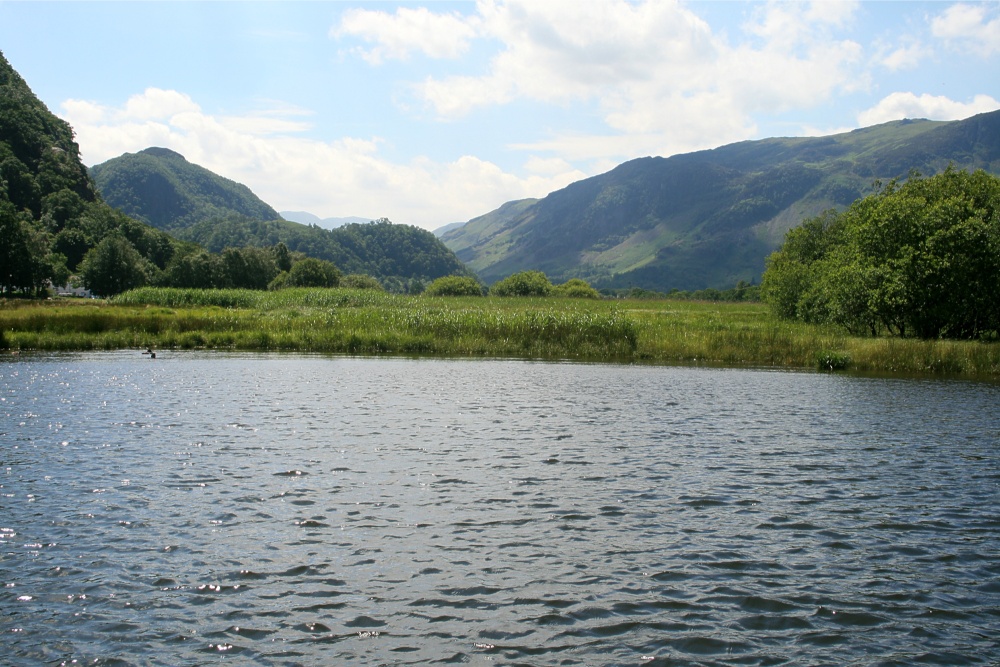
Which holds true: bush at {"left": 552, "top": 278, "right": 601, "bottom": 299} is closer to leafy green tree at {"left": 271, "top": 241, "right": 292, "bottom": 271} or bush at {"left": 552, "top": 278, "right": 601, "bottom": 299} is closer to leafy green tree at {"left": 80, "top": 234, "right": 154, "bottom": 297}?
leafy green tree at {"left": 271, "top": 241, "right": 292, "bottom": 271}

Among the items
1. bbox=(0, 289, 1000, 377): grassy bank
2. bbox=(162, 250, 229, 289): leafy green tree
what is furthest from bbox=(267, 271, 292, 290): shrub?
bbox=(0, 289, 1000, 377): grassy bank

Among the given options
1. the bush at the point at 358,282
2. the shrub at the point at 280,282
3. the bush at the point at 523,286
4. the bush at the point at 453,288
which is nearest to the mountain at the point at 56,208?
the shrub at the point at 280,282

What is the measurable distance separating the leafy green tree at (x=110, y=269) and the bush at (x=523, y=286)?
6696cm

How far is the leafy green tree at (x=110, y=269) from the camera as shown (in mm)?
127750

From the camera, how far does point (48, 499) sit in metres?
14.1

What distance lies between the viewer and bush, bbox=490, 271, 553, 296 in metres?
119

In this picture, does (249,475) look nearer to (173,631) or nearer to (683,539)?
(173,631)

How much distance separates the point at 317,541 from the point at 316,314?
51.7 meters

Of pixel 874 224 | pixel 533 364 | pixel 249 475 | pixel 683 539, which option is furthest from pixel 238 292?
pixel 683 539

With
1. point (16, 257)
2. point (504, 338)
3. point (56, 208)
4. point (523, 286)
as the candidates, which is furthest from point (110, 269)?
A: point (504, 338)

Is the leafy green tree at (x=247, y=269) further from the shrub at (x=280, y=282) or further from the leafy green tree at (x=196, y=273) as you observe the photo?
the shrub at (x=280, y=282)

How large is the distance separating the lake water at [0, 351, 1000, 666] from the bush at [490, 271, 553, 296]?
93165 millimetres

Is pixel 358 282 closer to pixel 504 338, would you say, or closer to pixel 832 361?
pixel 504 338

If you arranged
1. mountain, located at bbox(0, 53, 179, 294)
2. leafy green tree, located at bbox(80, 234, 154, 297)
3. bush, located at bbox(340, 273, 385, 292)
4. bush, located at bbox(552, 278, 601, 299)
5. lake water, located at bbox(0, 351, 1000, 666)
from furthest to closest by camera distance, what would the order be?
mountain, located at bbox(0, 53, 179, 294), bush, located at bbox(340, 273, 385, 292), bush, located at bbox(552, 278, 601, 299), leafy green tree, located at bbox(80, 234, 154, 297), lake water, located at bbox(0, 351, 1000, 666)
